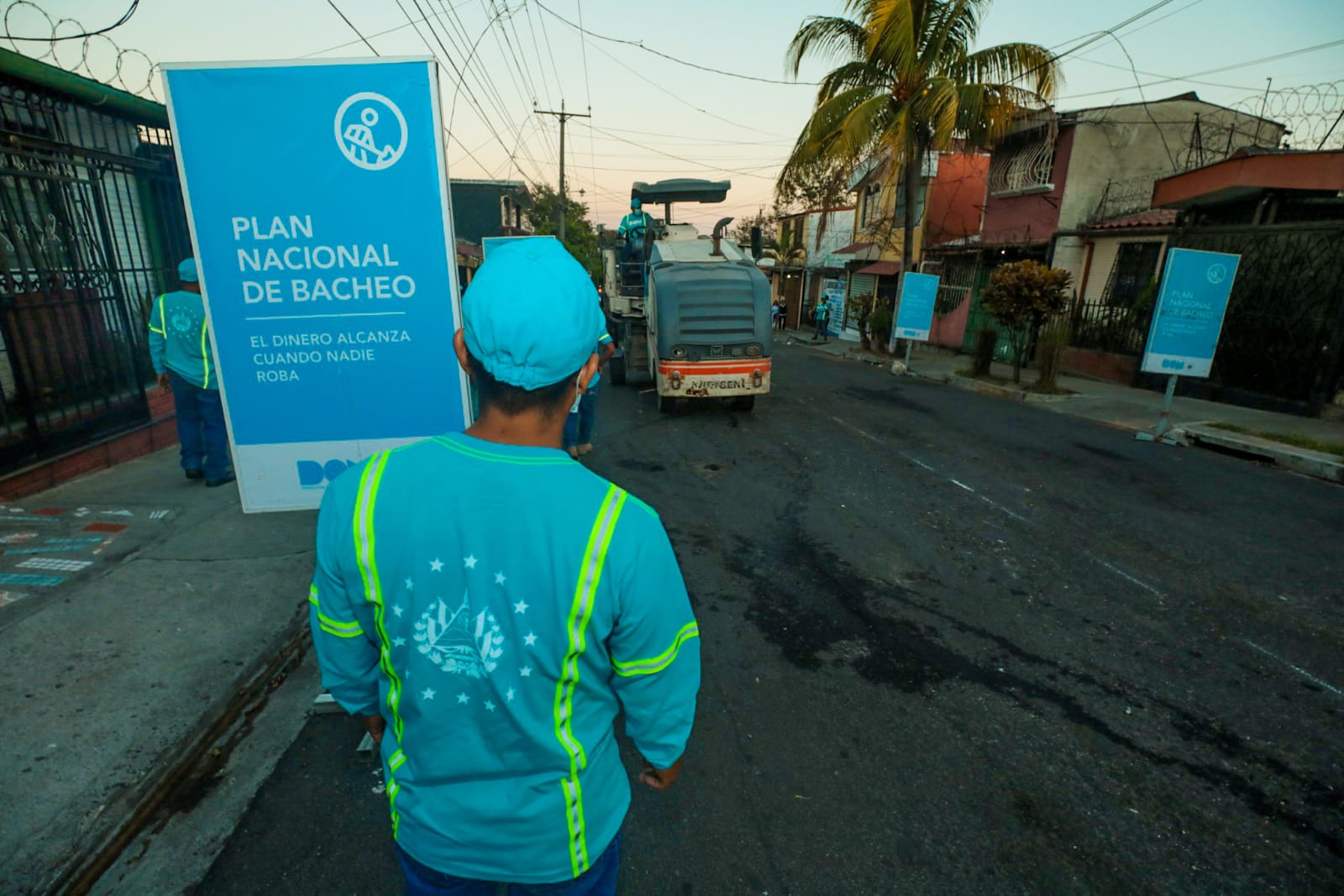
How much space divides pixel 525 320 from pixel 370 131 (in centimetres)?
229

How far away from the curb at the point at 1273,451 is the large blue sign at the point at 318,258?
933cm

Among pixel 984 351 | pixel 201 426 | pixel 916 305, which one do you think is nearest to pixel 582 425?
pixel 201 426

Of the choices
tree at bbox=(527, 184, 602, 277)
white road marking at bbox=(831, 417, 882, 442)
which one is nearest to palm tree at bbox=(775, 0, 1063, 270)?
white road marking at bbox=(831, 417, 882, 442)

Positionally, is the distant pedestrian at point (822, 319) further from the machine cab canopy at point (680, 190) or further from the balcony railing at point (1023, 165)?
the machine cab canopy at point (680, 190)

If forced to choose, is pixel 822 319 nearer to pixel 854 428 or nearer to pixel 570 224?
pixel 854 428

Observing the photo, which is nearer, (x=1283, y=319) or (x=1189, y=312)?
(x=1189, y=312)

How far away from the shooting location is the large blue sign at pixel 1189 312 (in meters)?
8.69

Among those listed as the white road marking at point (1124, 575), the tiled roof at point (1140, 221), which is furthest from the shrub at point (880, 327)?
the white road marking at point (1124, 575)

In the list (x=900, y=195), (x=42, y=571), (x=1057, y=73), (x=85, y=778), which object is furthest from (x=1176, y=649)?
(x=900, y=195)

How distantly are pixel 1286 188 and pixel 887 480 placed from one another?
8.65 m

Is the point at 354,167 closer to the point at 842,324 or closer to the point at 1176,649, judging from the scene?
the point at 1176,649

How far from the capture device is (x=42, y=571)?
4.07m

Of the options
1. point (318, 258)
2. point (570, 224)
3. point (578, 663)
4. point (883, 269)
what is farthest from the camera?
point (570, 224)

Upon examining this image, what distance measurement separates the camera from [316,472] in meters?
3.21
